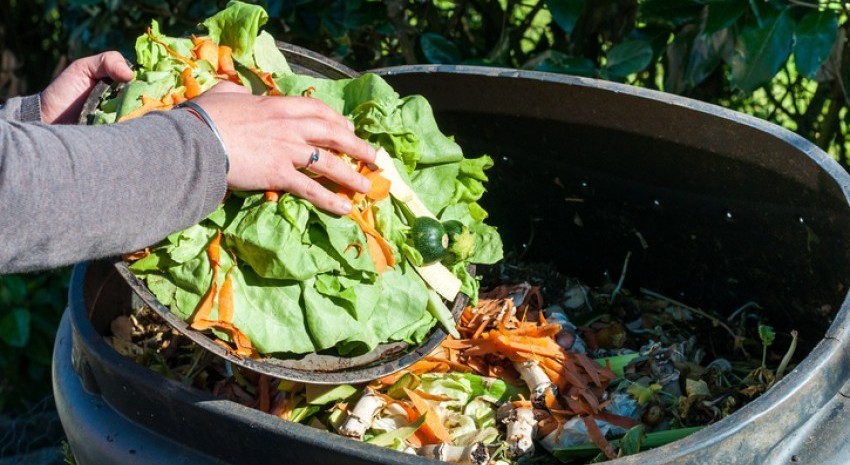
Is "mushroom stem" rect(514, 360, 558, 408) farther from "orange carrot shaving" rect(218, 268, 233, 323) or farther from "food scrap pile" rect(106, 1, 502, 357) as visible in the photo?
"orange carrot shaving" rect(218, 268, 233, 323)

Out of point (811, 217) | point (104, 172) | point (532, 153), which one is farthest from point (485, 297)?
point (104, 172)

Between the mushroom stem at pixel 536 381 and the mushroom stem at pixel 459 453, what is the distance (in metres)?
0.22

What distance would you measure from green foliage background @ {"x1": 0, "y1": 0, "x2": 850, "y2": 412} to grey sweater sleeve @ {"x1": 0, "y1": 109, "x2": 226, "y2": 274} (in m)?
1.60

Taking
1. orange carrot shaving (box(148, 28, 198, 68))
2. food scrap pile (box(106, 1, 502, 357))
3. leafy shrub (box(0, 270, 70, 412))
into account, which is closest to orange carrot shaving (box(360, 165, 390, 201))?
food scrap pile (box(106, 1, 502, 357))

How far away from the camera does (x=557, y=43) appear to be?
3.68 meters

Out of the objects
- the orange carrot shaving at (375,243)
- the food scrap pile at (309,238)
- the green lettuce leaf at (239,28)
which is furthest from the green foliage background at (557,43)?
the orange carrot shaving at (375,243)

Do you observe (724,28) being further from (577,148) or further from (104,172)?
(104,172)

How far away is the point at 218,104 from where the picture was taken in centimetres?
170

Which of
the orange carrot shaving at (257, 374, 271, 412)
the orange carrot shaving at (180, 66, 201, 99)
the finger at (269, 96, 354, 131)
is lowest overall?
the orange carrot shaving at (257, 374, 271, 412)

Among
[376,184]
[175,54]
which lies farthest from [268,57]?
[376,184]

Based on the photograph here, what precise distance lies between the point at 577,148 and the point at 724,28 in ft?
2.08

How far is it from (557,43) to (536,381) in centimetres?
173

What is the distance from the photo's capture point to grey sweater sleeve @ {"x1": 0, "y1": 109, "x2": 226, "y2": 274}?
149 cm

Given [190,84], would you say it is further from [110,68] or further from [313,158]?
[313,158]
